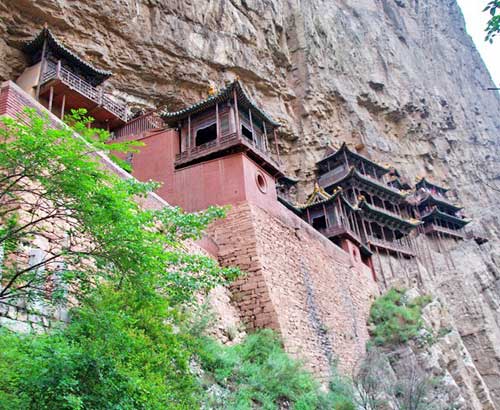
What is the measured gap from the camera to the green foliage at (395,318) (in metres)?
18.2

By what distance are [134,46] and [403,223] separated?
21321mm

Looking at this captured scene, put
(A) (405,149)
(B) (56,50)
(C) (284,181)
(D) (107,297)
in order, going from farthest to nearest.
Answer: (A) (405,149) → (C) (284,181) → (B) (56,50) → (D) (107,297)

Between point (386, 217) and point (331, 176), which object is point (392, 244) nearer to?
point (386, 217)

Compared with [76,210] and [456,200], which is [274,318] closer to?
[76,210]

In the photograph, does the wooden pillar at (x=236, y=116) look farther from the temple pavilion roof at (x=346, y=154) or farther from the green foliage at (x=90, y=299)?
the temple pavilion roof at (x=346, y=154)

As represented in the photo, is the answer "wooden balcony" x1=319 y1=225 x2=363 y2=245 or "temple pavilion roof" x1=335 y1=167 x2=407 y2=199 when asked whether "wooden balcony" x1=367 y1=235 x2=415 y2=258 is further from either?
"wooden balcony" x1=319 y1=225 x2=363 y2=245

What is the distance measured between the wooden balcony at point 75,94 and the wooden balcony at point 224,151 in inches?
203

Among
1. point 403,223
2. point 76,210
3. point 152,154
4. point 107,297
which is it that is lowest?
point 107,297

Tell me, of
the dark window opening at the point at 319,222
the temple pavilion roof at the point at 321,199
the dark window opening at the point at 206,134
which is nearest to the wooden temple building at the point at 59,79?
the dark window opening at the point at 206,134

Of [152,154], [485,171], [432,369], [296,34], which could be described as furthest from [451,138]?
[152,154]

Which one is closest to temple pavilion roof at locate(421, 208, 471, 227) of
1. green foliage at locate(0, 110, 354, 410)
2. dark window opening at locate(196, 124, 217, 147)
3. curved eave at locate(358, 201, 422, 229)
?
curved eave at locate(358, 201, 422, 229)

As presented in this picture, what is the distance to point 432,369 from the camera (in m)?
17.3

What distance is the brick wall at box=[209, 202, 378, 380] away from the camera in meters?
12.2

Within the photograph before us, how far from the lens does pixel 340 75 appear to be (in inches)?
1406
